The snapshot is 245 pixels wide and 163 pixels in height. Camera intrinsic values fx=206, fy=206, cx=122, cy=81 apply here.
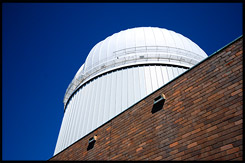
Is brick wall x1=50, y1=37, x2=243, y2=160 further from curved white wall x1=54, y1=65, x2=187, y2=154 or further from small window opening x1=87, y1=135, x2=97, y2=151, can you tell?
curved white wall x1=54, y1=65, x2=187, y2=154

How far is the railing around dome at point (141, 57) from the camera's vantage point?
38.7 ft

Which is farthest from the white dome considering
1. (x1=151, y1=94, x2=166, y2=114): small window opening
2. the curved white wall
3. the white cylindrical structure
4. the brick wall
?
the brick wall

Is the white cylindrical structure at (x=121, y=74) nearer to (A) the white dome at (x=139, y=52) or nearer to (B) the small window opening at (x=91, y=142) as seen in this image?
(A) the white dome at (x=139, y=52)

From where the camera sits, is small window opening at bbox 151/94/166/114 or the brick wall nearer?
the brick wall

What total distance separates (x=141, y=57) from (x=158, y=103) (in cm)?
589

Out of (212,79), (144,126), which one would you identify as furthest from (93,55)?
(212,79)

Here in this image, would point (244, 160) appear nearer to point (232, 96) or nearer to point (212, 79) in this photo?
point (232, 96)

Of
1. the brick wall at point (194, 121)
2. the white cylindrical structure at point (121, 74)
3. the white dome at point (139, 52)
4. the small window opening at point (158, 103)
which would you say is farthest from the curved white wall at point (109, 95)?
the small window opening at point (158, 103)

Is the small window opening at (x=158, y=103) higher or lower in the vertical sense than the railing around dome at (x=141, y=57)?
lower

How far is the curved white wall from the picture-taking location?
984cm

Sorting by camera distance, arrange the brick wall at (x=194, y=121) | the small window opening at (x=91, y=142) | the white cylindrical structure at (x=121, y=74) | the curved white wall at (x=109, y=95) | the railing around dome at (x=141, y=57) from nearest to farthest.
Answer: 1. the brick wall at (x=194, y=121)
2. the small window opening at (x=91, y=142)
3. the curved white wall at (x=109, y=95)
4. the white cylindrical structure at (x=121, y=74)
5. the railing around dome at (x=141, y=57)

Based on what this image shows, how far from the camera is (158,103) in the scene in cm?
619

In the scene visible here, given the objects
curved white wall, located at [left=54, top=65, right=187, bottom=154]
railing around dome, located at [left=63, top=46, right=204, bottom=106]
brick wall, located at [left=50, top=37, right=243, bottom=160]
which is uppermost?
railing around dome, located at [left=63, top=46, right=204, bottom=106]

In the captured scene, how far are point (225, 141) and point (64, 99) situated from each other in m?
12.5
